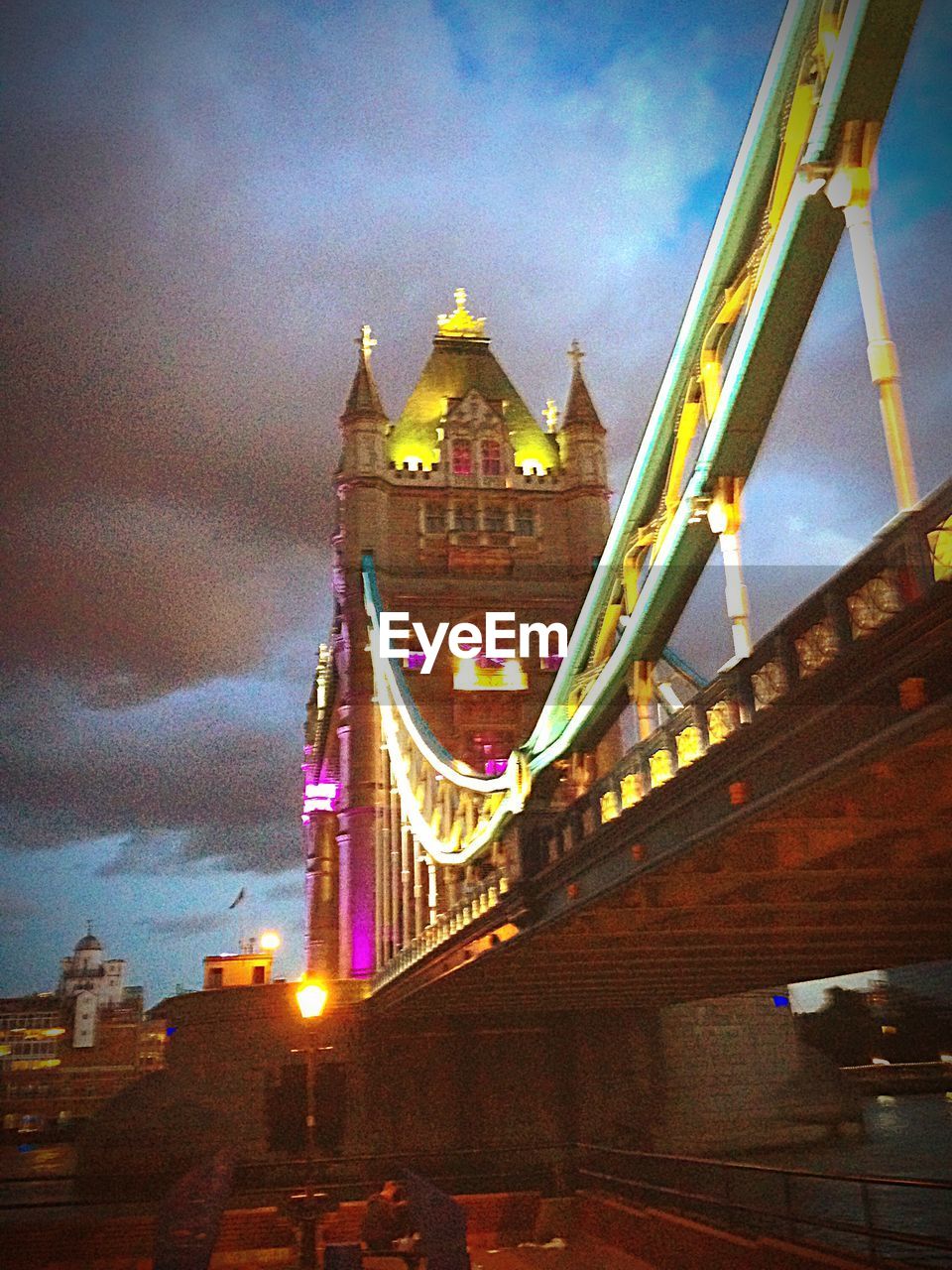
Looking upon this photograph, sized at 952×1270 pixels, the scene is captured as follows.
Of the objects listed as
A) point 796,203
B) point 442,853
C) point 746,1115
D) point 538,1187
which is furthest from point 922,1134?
point 796,203

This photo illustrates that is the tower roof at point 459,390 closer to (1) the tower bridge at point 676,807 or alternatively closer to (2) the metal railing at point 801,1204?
(1) the tower bridge at point 676,807

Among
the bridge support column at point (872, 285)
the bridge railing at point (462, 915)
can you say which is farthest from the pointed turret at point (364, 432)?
the bridge support column at point (872, 285)

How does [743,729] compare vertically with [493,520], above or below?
below

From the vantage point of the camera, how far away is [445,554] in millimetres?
51750

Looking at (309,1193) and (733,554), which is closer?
(733,554)

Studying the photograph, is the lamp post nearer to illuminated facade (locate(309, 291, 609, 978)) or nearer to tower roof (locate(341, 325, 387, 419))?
illuminated facade (locate(309, 291, 609, 978))

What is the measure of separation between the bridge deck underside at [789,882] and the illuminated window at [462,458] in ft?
108

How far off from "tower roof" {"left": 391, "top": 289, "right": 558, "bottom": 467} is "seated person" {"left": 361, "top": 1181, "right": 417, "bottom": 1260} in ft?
139

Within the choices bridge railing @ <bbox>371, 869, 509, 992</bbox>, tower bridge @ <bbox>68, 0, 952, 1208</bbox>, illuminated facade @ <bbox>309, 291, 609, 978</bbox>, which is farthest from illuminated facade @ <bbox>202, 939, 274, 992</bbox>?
bridge railing @ <bbox>371, 869, 509, 992</bbox>

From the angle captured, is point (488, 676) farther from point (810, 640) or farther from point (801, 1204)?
point (810, 640)

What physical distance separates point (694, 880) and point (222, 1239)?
1261 cm

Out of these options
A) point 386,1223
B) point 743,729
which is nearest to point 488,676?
point 386,1223

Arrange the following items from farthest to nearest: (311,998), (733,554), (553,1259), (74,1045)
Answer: (74,1045) < (553,1259) < (311,998) < (733,554)

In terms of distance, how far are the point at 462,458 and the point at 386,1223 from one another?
42.6m
